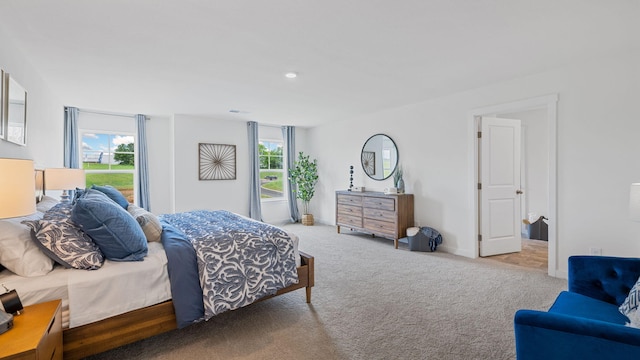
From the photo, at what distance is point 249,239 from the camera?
7.85 feet

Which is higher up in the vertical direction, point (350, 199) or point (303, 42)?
point (303, 42)

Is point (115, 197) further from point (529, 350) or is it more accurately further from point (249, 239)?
point (529, 350)

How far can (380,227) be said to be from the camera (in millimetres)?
4926

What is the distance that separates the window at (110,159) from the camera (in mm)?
5156

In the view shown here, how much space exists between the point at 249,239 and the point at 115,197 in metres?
1.77

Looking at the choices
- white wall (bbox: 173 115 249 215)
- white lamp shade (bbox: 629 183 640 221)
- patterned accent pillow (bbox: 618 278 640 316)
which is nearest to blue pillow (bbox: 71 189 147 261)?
patterned accent pillow (bbox: 618 278 640 316)

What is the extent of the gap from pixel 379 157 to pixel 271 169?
8.83 ft

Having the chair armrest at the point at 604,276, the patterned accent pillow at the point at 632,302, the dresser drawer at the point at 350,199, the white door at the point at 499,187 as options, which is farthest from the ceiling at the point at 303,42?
the dresser drawer at the point at 350,199

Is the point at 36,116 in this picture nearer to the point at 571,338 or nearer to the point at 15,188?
the point at 15,188

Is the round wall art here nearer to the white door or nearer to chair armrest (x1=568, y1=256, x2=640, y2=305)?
the white door

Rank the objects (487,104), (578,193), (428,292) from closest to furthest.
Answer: (428,292)
(578,193)
(487,104)

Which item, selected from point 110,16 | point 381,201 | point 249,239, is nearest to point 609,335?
point 249,239

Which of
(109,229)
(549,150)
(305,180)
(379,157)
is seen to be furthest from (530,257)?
(109,229)

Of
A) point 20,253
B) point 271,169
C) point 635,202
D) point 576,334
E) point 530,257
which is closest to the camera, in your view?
point 576,334
